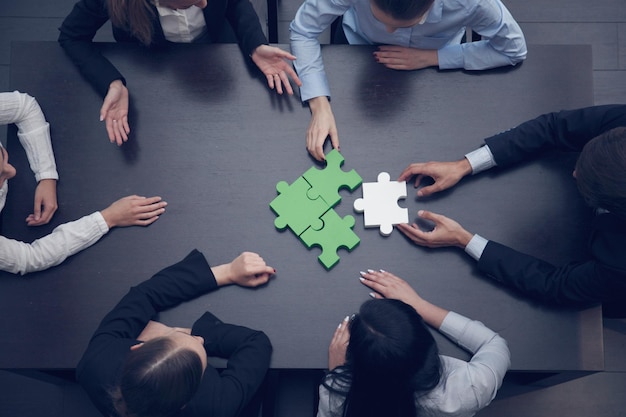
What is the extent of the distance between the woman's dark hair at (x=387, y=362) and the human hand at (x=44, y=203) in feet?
2.90

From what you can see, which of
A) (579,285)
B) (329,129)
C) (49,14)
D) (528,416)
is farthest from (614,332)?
(49,14)

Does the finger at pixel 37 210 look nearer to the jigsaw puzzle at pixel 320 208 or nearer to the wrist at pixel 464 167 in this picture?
the jigsaw puzzle at pixel 320 208

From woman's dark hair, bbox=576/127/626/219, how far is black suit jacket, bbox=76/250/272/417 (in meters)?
0.92

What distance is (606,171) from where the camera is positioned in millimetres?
1287

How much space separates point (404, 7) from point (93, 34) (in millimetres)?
926

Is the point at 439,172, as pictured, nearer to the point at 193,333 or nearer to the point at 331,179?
the point at 331,179

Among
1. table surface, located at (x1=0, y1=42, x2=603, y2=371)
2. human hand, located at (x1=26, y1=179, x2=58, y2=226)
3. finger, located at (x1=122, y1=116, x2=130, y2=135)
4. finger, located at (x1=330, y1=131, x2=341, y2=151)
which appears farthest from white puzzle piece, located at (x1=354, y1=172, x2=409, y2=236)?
human hand, located at (x1=26, y1=179, x2=58, y2=226)

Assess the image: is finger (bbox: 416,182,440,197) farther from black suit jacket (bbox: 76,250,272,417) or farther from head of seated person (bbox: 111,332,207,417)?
head of seated person (bbox: 111,332,207,417)

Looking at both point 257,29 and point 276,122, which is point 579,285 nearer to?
point 276,122

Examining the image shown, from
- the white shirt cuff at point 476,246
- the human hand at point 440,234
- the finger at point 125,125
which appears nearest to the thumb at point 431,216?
the human hand at point 440,234

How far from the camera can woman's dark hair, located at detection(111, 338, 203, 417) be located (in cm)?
115

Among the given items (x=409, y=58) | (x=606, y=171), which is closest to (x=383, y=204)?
(x=409, y=58)

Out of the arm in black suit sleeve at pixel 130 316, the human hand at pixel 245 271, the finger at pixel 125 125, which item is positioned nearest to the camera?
the arm in black suit sleeve at pixel 130 316

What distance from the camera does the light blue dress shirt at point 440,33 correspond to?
4.85ft
